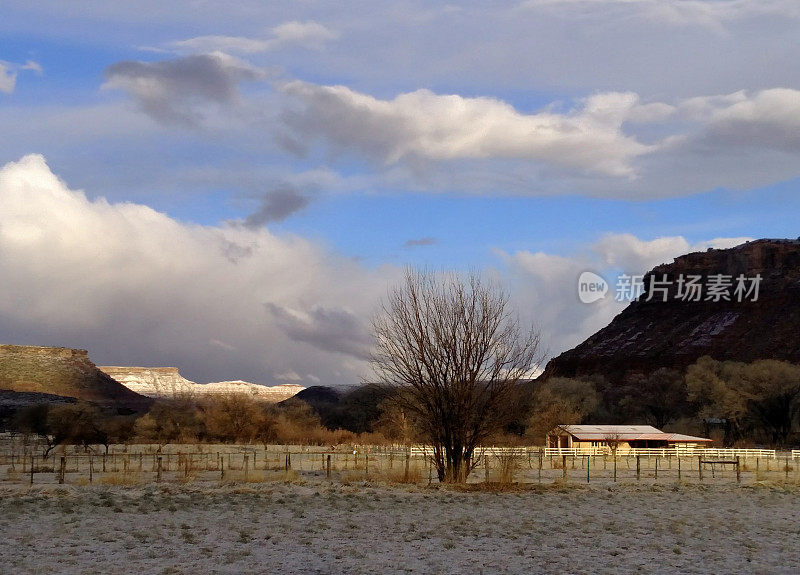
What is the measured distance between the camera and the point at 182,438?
6625 cm

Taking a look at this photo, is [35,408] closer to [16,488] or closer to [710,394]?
[16,488]

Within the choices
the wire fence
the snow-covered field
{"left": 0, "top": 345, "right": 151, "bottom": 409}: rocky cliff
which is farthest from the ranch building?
{"left": 0, "top": 345, "right": 151, "bottom": 409}: rocky cliff

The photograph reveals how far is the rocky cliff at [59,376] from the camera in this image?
115250 millimetres

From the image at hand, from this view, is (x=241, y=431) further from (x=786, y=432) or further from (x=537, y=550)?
(x=537, y=550)

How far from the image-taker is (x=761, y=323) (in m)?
109

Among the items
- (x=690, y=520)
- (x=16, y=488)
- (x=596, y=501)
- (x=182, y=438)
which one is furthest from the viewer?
(x=182, y=438)

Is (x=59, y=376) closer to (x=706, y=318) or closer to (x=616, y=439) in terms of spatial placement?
(x=706, y=318)

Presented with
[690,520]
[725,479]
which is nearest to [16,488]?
[690,520]

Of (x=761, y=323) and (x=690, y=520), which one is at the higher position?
(x=761, y=323)

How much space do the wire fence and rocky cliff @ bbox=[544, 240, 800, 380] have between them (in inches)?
2437

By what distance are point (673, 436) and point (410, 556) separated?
4630cm

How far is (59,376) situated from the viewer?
121m

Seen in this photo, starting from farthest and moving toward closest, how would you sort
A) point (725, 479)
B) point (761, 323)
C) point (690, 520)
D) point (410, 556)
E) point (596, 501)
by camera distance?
point (761, 323) → point (725, 479) → point (596, 501) → point (690, 520) → point (410, 556)

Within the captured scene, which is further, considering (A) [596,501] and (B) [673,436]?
(B) [673,436]
